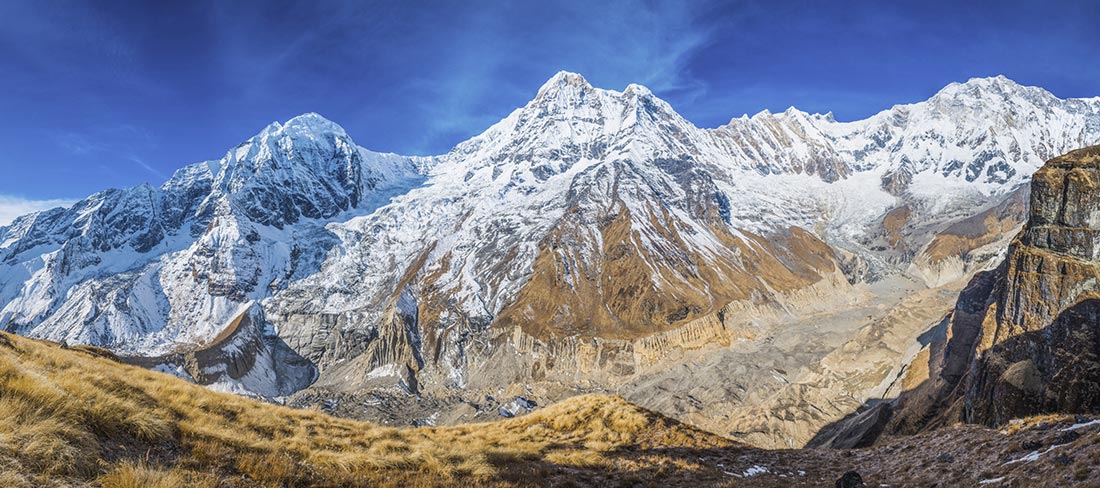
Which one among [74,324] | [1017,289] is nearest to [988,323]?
[1017,289]

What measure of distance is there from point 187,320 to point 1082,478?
24384 cm

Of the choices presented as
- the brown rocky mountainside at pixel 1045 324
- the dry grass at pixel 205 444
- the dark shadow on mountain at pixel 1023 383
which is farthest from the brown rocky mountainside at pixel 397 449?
the brown rocky mountainside at pixel 1045 324

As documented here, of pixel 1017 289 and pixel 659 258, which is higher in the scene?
pixel 659 258

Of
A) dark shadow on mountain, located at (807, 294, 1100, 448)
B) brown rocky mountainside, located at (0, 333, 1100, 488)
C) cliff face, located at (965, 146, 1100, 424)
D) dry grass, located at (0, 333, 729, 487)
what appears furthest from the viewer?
cliff face, located at (965, 146, 1100, 424)

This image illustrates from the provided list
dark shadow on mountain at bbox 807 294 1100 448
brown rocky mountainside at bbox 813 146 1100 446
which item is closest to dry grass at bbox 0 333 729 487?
dark shadow on mountain at bbox 807 294 1100 448

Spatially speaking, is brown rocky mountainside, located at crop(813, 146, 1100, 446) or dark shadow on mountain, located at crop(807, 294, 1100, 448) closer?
dark shadow on mountain, located at crop(807, 294, 1100, 448)

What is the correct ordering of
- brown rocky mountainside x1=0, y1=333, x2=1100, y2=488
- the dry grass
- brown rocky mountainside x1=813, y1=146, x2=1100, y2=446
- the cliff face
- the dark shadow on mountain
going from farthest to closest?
brown rocky mountainside x1=813, y1=146, x2=1100, y2=446 → the cliff face → the dark shadow on mountain → brown rocky mountainside x1=0, y1=333, x2=1100, y2=488 → the dry grass

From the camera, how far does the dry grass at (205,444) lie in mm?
7070

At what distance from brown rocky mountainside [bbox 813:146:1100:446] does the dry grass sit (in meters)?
23.3

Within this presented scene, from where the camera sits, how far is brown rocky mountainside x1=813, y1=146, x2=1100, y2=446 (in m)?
28.4

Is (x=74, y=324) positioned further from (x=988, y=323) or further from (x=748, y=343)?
(x=988, y=323)

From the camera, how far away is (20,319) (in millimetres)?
199125

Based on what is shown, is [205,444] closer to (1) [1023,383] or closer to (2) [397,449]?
(2) [397,449]

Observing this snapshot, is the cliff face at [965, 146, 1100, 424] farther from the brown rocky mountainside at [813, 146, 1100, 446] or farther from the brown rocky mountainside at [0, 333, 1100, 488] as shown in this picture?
the brown rocky mountainside at [0, 333, 1100, 488]
